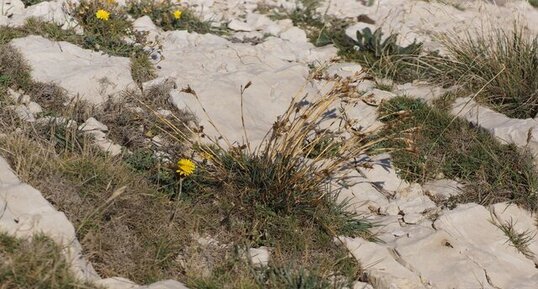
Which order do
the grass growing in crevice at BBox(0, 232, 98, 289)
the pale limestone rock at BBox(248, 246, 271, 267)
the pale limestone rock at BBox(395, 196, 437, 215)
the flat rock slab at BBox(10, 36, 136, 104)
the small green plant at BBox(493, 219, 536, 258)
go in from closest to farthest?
the grass growing in crevice at BBox(0, 232, 98, 289)
the pale limestone rock at BBox(248, 246, 271, 267)
the small green plant at BBox(493, 219, 536, 258)
the pale limestone rock at BBox(395, 196, 437, 215)
the flat rock slab at BBox(10, 36, 136, 104)

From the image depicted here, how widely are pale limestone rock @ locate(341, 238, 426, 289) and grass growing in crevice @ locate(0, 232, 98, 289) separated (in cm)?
160

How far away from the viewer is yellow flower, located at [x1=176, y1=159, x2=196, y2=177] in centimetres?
492

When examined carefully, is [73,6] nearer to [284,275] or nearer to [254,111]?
[254,111]

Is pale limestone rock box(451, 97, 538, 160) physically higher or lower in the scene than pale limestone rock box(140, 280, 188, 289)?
lower

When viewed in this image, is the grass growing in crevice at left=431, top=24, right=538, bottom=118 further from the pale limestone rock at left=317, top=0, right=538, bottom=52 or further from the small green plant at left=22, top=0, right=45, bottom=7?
the small green plant at left=22, top=0, right=45, bottom=7

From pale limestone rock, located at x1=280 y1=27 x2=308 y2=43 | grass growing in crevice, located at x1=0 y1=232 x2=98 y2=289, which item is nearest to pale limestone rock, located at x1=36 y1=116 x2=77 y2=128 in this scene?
grass growing in crevice, located at x1=0 y1=232 x2=98 y2=289

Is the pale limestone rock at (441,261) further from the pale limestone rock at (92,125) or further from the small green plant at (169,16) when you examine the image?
the small green plant at (169,16)

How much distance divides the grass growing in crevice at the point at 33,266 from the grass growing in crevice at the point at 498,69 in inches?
142

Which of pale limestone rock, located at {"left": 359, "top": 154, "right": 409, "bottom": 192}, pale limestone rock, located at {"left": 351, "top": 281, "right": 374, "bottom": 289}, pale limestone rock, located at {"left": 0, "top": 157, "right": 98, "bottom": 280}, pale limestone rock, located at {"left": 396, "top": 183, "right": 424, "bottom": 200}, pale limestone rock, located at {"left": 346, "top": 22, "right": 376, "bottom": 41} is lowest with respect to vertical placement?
pale limestone rock, located at {"left": 396, "top": 183, "right": 424, "bottom": 200}

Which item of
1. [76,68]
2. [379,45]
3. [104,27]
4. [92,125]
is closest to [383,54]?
[379,45]

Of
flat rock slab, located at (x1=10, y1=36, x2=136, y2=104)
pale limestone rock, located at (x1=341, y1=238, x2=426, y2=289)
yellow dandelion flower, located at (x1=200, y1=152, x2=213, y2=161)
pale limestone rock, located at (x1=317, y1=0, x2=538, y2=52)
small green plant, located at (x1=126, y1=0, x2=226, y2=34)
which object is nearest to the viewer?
pale limestone rock, located at (x1=341, y1=238, x2=426, y2=289)

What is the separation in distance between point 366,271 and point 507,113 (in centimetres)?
236

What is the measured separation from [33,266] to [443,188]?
117 inches

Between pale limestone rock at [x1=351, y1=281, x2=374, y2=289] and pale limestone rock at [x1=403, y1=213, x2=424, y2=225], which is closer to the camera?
pale limestone rock at [x1=351, y1=281, x2=374, y2=289]
